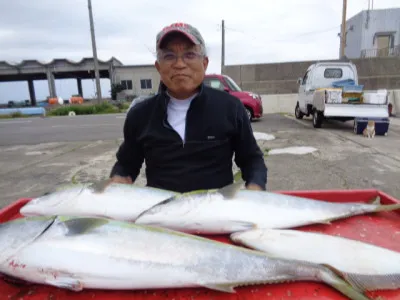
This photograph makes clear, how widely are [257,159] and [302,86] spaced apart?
37.0 feet

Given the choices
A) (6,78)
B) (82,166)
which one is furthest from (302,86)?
(6,78)

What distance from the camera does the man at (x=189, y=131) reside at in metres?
1.97

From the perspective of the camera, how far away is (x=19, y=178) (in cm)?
548

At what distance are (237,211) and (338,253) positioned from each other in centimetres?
53

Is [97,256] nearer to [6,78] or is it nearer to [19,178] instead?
[19,178]

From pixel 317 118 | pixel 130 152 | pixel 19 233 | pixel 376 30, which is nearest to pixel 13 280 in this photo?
pixel 19 233

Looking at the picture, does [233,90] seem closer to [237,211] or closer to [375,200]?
[375,200]

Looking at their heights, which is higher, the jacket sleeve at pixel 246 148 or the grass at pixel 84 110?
the jacket sleeve at pixel 246 148

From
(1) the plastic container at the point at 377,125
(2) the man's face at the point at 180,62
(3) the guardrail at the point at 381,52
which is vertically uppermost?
(3) the guardrail at the point at 381,52

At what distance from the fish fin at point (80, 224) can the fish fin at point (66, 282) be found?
0.60 feet

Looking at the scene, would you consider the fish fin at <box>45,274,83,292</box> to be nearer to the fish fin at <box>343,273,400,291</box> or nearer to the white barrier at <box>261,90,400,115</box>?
the fish fin at <box>343,273,400,291</box>

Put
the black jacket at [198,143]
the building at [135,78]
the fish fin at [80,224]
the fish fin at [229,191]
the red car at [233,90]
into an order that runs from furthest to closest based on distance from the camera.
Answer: the building at [135,78], the red car at [233,90], the black jacket at [198,143], the fish fin at [229,191], the fish fin at [80,224]

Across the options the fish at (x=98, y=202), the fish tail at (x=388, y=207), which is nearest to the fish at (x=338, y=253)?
the fish tail at (x=388, y=207)

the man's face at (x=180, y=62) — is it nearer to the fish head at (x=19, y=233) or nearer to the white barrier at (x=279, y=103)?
the fish head at (x=19, y=233)
